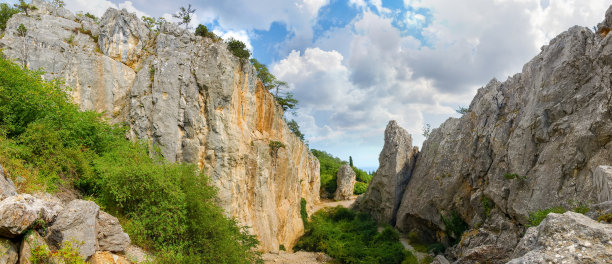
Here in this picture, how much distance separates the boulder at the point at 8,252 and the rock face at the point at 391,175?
30805 millimetres

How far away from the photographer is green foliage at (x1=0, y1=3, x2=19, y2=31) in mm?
19375

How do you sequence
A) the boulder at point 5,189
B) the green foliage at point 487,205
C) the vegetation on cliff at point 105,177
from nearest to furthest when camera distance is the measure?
the boulder at point 5,189
the vegetation on cliff at point 105,177
the green foliage at point 487,205

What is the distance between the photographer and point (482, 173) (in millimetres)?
22734

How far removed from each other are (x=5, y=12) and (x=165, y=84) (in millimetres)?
10288

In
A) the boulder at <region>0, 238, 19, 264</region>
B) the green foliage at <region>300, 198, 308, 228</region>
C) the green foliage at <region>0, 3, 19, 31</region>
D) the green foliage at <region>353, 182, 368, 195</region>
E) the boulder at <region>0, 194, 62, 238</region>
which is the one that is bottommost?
the green foliage at <region>300, 198, 308, 228</region>

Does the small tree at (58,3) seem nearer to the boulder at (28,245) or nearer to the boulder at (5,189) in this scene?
the boulder at (5,189)

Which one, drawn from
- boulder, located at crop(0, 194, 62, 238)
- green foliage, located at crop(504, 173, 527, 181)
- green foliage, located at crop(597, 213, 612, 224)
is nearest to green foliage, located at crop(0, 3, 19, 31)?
boulder, located at crop(0, 194, 62, 238)

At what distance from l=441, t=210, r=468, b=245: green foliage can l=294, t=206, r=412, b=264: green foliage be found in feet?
11.2

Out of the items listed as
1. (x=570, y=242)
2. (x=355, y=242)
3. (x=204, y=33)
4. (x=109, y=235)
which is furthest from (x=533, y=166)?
(x=204, y=33)

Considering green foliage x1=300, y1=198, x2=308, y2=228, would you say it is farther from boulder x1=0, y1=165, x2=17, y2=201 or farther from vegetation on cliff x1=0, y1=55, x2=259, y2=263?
boulder x1=0, y1=165, x2=17, y2=201

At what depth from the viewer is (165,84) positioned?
20094 millimetres

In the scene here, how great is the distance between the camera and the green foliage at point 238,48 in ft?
77.1

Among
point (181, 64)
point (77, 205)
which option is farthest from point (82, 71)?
point (77, 205)

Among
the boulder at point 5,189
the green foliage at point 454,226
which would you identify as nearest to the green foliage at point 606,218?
the boulder at point 5,189
